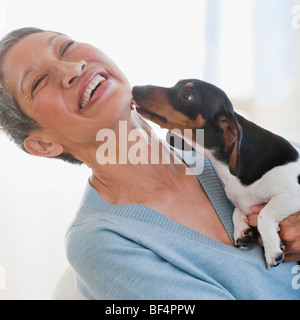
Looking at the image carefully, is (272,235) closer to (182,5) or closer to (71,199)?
(71,199)

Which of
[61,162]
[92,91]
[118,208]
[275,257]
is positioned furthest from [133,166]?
[61,162]

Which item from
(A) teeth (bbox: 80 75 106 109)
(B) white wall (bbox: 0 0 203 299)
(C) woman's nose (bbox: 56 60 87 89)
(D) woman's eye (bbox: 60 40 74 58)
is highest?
(D) woman's eye (bbox: 60 40 74 58)

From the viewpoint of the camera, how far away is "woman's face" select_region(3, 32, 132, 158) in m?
1.36

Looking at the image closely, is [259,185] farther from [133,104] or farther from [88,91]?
[88,91]

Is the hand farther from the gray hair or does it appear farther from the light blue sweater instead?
the gray hair

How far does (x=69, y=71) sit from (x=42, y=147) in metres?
0.27

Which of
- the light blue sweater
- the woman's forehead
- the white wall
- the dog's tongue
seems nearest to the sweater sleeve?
the light blue sweater

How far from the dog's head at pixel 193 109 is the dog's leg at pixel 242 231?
149 millimetres

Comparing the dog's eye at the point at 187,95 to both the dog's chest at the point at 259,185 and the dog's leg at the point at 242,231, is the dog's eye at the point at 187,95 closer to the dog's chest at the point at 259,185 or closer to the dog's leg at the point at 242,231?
the dog's chest at the point at 259,185

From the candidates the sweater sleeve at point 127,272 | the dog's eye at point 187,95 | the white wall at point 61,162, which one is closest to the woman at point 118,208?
the sweater sleeve at point 127,272

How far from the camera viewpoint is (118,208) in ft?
4.73

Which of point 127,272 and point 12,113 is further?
point 12,113

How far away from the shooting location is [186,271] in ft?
4.36

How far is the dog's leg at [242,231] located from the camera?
1367 mm
